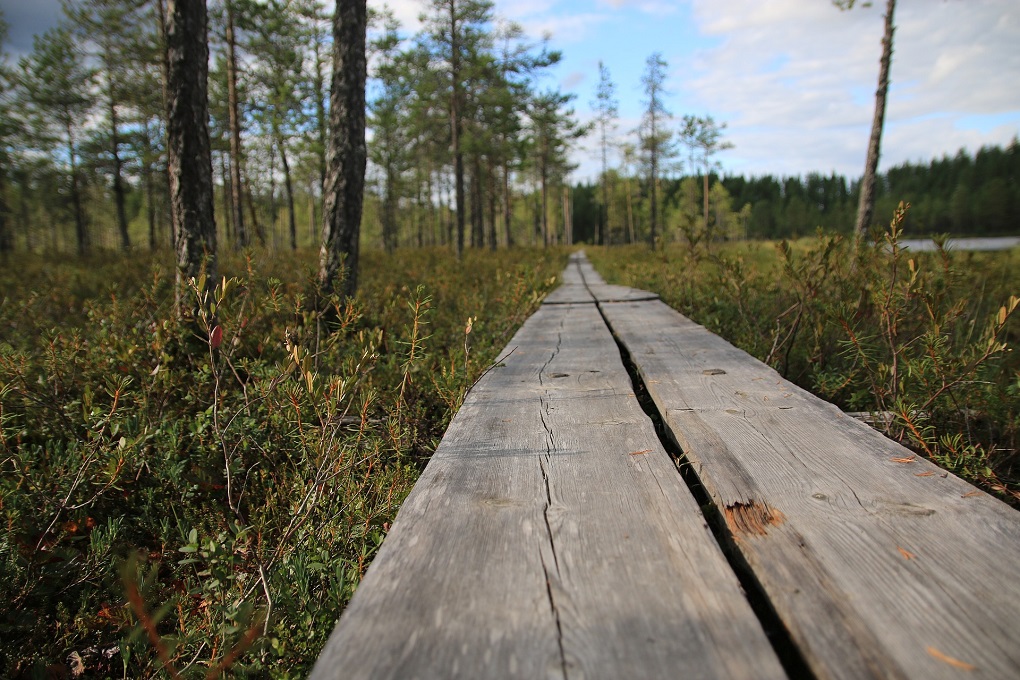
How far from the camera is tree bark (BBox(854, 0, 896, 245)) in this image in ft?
35.9

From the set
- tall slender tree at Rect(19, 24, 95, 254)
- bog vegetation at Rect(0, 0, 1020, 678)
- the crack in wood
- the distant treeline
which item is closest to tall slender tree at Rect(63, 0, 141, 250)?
tall slender tree at Rect(19, 24, 95, 254)

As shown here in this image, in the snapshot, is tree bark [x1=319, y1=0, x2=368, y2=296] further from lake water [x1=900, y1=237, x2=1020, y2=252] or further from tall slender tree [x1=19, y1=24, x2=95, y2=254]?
tall slender tree [x1=19, y1=24, x2=95, y2=254]

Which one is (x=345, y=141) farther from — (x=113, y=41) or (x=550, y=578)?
(x=113, y=41)

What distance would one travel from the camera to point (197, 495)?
2232 mm

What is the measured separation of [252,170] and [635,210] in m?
47.6

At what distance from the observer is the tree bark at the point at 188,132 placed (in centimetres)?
388

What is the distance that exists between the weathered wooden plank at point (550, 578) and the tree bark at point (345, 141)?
14.0ft

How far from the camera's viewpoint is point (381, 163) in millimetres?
26078

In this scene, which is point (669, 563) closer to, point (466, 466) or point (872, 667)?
point (872, 667)

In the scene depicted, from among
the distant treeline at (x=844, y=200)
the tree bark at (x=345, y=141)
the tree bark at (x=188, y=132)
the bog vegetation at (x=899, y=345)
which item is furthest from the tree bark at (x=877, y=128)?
the distant treeline at (x=844, y=200)

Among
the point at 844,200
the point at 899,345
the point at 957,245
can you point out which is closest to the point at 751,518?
the point at 899,345

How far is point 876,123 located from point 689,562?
14.3 m

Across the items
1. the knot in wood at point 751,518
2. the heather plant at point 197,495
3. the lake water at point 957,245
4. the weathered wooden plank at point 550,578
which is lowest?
the heather plant at point 197,495

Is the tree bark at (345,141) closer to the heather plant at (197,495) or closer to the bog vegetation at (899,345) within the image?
the heather plant at (197,495)
